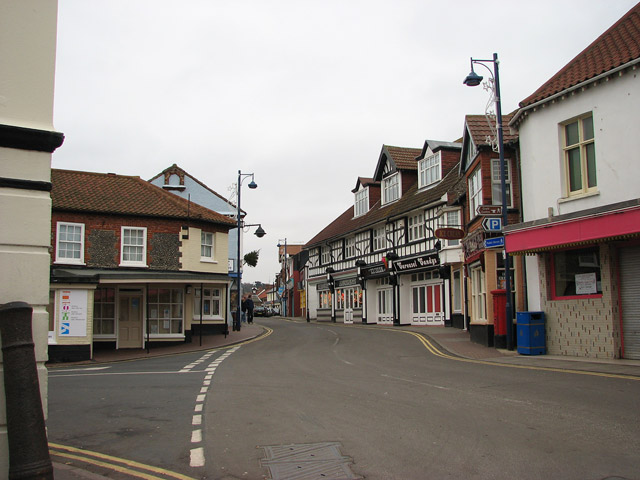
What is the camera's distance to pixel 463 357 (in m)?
17.1

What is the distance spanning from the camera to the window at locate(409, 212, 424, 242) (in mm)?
33625

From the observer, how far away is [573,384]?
36.5ft

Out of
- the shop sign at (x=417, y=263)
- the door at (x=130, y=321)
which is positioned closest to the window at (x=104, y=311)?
the door at (x=130, y=321)

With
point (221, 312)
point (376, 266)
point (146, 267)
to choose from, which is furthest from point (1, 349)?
point (376, 266)

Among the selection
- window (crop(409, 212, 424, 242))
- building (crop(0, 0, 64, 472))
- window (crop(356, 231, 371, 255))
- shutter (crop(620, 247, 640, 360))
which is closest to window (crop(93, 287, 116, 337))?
window (crop(409, 212, 424, 242))

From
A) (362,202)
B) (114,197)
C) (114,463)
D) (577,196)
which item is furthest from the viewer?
(362,202)

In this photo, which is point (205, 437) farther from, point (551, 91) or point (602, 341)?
point (551, 91)

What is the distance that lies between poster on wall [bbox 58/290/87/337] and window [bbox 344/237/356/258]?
952 inches

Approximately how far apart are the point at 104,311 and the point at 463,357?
15.8m

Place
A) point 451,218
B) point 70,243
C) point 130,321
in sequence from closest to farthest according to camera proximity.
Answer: point 130,321 < point 70,243 < point 451,218

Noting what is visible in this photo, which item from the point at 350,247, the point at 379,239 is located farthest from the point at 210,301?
the point at 350,247

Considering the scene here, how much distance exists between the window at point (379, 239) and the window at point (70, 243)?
62.7 ft

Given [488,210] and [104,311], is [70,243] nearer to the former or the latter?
[104,311]

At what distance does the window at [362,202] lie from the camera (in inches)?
1692
